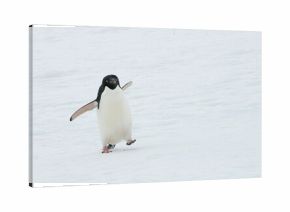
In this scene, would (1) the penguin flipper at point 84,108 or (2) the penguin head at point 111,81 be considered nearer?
(1) the penguin flipper at point 84,108

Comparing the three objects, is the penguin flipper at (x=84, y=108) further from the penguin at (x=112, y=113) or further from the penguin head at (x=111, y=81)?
the penguin head at (x=111, y=81)

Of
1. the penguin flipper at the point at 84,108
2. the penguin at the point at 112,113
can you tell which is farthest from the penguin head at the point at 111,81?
the penguin flipper at the point at 84,108

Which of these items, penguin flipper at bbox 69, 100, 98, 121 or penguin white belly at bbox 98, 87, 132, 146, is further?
penguin white belly at bbox 98, 87, 132, 146

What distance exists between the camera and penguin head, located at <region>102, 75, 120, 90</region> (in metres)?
7.32

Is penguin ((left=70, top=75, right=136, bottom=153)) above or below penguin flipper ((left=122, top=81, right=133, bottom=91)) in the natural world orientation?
below

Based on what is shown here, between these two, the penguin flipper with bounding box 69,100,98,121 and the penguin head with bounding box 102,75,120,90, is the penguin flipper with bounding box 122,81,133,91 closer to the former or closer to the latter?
the penguin head with bounding box 102,75,120,90

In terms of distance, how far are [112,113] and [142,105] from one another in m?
0.28

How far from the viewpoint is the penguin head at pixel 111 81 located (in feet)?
24.0

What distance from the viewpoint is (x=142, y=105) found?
7.46m

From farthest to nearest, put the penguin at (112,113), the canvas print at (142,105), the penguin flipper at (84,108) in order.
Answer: the penguin at (112,113), the penguin flipper at (84,108), the canvas print at (142,105)

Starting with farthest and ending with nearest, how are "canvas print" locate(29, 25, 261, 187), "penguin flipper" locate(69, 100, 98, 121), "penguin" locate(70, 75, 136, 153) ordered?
"penguin" locate(70, 75, 136, 153) → "penguin flipper" locate(69, 100, 98, 121) → "canvas print" locate(29, 25, 261, 187)

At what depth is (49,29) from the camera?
23.3ft

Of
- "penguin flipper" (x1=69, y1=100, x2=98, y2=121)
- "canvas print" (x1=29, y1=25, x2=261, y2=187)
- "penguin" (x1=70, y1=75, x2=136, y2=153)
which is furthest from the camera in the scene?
"penguin" (x1=70, y1=75, x2=136, y2=153)

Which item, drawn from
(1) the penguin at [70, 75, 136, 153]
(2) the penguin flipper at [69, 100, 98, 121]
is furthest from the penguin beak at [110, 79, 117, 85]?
(2) the penguin flipper at [69, 100, 98, 121]
